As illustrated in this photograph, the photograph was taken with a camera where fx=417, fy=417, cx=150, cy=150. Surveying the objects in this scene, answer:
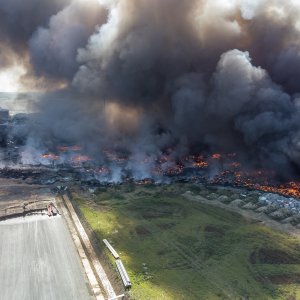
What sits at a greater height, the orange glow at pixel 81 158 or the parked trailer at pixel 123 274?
the orange glow at pixel 81 158

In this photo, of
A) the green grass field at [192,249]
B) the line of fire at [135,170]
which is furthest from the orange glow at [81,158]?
the green grass field at [192,249]

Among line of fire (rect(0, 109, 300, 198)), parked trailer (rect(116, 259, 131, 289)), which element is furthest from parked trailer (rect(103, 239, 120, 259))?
line of fire (rect(0, 109, 300, 198))

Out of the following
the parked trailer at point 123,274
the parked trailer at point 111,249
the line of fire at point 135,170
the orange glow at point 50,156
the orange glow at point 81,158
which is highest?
→ the orange glow at point 50,156

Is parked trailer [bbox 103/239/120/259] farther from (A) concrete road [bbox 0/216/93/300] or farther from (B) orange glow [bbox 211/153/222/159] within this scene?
(B) orange glow [bbox 211/153/222/159]

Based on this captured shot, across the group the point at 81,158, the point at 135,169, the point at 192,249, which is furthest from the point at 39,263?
the point at 81,158

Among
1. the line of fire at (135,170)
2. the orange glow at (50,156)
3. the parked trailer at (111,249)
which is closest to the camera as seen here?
the parked trailer at (111,249)

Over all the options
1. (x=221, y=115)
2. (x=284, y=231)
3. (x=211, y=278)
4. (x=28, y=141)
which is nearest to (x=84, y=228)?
(x=211, y=278)

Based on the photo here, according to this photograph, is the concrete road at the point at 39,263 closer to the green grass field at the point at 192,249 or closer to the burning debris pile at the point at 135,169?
the green grass field at the point at 192,249
